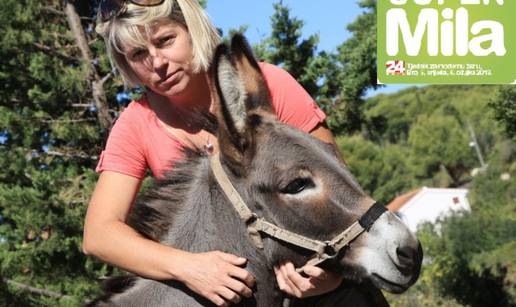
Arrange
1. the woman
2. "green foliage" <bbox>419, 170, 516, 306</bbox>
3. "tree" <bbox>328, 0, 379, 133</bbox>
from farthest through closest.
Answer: "green foliage" <bbox>419, 170, 516, 306</bbox>, "tree" <bbox>328, 0, 379, 133</bbox>, the woman

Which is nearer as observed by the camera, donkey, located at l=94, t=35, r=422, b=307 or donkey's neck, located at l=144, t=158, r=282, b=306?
donkey, located at l=94, t=35, r=422, b=307

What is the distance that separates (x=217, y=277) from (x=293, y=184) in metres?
0.56

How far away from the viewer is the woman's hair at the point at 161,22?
385cm

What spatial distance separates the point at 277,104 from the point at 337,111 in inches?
292

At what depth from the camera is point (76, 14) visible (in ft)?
34.7

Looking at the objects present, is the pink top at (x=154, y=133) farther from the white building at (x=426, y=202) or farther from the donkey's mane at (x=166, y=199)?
the white building at (x=426, y=202)

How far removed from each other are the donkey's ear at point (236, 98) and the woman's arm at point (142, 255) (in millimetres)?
525

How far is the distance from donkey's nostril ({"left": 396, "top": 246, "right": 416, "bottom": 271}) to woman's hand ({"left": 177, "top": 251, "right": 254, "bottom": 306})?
0.71m

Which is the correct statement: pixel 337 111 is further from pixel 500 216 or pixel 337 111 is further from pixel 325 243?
pixel 500 216

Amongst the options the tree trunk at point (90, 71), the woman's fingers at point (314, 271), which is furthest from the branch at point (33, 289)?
the woman's fingers at point (314, 271)

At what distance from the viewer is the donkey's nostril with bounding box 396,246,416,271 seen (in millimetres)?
3186

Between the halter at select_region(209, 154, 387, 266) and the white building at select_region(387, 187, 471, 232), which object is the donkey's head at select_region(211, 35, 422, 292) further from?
the white building at select_region(387, 187, 471, 232)

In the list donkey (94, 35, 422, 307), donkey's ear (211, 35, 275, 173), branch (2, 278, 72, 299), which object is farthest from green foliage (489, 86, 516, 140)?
donkey's ear (211, 35, 275, 173)

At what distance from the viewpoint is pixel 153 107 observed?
402cm
